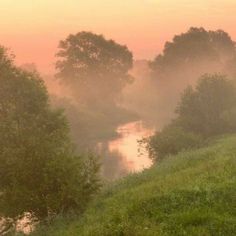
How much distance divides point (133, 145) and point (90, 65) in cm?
4459

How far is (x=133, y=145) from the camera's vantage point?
257 feet

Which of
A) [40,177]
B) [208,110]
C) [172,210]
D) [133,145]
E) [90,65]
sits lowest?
[172,210]

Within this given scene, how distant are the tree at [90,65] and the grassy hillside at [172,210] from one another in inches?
3467

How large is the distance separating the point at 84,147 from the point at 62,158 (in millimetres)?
51911

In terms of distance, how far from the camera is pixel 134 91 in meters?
173

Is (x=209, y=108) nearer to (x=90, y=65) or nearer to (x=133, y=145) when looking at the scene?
(x=133, y=145)

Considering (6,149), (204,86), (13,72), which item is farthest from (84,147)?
(6,149)

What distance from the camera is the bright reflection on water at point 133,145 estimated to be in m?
62.9

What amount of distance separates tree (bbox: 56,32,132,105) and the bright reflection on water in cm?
1432

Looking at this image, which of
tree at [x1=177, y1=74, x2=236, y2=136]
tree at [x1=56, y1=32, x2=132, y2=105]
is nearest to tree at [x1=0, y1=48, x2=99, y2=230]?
tree at [x1=177, y1=74, x2=236, y2=136]

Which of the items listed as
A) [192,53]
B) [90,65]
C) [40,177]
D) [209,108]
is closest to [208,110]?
[209,108]

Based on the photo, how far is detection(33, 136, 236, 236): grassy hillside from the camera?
19688mm

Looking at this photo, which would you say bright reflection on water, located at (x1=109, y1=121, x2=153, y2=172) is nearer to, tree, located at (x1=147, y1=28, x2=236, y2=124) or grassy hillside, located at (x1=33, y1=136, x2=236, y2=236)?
grassy hillside, located at (x1=33, y1=136, x2=236, y2=236)

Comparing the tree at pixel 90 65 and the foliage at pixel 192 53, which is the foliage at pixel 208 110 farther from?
the foliage at pixel 192 53
